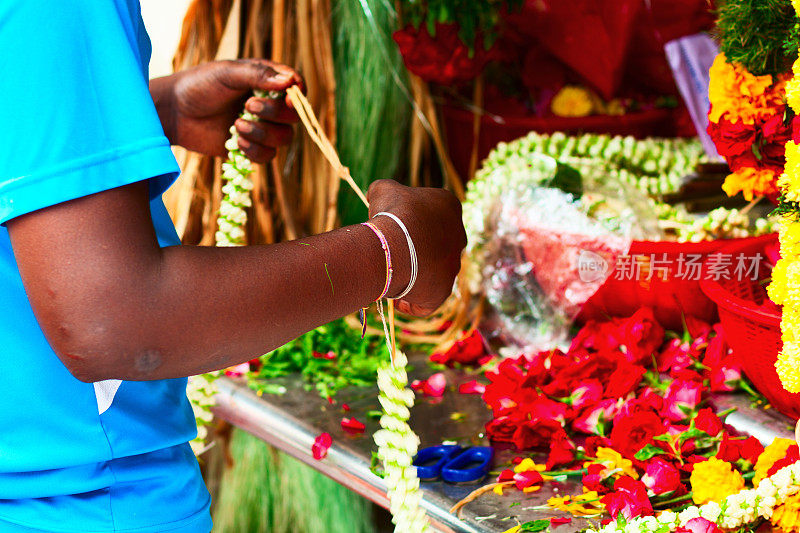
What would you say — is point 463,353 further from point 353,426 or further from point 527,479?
point 527,479

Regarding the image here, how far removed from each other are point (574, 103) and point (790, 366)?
1.29 m

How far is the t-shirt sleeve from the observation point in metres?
0.56

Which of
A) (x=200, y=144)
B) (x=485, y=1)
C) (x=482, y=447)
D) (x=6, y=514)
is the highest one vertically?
(x=485, y=1)

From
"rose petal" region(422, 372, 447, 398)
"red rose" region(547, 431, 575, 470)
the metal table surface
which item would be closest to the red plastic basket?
the metal table surface

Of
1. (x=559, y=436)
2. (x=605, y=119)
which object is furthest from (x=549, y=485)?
(x=605, y=119)

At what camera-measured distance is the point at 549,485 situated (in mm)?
1060

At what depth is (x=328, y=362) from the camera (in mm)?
1559

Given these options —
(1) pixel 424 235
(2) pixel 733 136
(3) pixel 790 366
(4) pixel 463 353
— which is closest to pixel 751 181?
(2) pixel 733 136

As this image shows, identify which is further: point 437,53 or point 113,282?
point 437,53

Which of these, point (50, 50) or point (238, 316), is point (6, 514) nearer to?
point (238, 316)

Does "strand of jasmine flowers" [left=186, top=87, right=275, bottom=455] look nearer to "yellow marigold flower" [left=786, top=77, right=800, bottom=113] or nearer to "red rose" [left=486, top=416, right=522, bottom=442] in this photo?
"red rose" [left=486, top=416, right=522, bottom=442]

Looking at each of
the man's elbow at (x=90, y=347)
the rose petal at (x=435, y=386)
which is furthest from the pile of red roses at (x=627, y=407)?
the man's elbow at (x=90, y=347)

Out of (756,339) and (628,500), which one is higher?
(756,339)

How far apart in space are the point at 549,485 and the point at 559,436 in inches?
3.1
